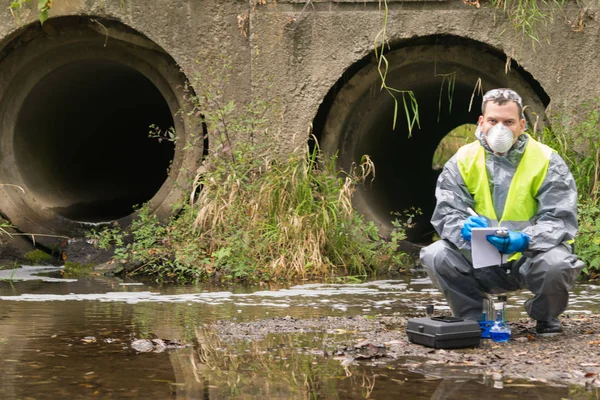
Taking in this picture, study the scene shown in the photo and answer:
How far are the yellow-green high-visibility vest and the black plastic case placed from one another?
0.59 m

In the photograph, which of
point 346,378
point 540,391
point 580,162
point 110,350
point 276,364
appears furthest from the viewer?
point 580,162

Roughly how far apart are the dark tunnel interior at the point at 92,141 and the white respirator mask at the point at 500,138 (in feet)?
20.8

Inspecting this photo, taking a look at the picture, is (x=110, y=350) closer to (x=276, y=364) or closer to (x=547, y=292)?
(x=276, y=364)

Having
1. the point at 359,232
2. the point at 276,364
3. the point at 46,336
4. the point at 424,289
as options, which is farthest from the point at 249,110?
the point at 276,364

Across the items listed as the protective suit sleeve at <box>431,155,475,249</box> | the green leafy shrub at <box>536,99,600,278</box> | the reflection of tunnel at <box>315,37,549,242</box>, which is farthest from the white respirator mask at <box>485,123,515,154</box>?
the reflection of tunnel at <box>315,37,549,242</box>

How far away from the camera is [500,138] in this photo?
4656 mm

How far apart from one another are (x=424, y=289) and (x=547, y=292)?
2.54m

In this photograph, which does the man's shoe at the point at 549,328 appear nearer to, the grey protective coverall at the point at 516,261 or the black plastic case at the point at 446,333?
the grey protective coverall at the point at 516,261

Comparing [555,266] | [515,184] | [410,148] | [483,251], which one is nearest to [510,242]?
[483,251]

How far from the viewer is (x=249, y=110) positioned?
8703mm

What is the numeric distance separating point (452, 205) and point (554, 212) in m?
0.50

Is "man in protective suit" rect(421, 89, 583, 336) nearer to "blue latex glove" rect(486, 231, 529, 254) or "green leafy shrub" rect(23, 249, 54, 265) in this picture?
"blue latex glove" rect(486, 231, 529, 254)

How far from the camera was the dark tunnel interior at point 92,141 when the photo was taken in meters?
10.4

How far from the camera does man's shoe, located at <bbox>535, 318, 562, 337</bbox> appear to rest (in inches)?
187
